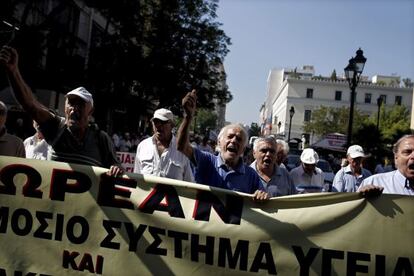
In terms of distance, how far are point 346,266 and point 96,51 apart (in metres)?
25.6

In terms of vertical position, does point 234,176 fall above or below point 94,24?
below

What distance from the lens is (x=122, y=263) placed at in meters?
3.64

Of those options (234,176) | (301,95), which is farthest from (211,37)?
(301,95)

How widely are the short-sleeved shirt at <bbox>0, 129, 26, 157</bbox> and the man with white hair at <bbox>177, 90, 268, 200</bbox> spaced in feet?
5.42

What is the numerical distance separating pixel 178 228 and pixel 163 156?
1994 mm

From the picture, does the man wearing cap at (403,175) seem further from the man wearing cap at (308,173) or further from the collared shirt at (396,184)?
the man wearing cap at (308,173)

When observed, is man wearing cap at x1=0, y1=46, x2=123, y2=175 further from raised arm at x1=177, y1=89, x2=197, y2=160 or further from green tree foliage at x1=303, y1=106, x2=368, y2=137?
green tree foliage at x1=303, y1=106, x2=368, y2=137

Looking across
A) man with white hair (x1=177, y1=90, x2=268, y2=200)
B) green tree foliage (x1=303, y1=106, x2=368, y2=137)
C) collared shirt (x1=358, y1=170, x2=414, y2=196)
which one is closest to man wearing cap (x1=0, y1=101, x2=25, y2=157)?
man with white hair (x1=177, y1=90, x2=268, y2=200)

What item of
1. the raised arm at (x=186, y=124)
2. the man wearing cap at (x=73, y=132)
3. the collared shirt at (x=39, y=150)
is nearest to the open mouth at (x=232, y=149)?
the raised arm at (x=186, y=124)

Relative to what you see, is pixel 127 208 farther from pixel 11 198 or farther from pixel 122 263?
pixel 11 198

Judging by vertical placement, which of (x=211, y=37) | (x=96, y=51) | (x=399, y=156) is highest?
(x=211, y=37)

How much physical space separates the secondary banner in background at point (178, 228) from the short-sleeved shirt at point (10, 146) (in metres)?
0.71

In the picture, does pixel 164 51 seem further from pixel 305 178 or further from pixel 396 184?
pixel 396 184

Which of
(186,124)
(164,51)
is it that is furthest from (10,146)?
(164,51)
